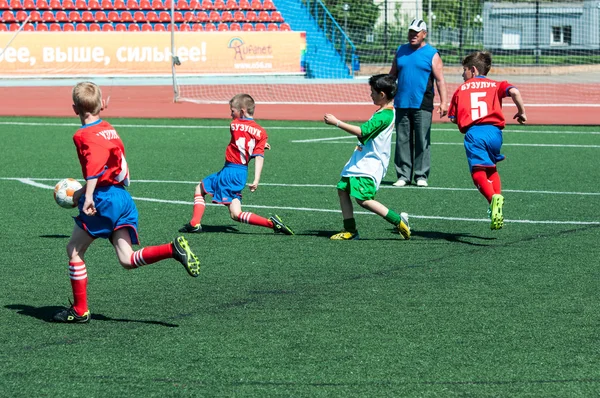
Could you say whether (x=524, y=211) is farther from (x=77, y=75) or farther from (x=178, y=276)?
(x=77, y=75)

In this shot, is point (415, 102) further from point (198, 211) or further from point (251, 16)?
point (251, 16)

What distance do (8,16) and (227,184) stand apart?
2738 cm

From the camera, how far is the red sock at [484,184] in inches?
368

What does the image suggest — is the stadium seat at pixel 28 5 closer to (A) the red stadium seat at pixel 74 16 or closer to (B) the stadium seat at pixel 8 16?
(B) the stadium seat at pixel 8 16

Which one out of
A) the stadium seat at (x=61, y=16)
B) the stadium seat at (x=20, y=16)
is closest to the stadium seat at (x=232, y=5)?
the stadium seat at (x=61, y=16)

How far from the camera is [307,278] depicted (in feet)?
24.6

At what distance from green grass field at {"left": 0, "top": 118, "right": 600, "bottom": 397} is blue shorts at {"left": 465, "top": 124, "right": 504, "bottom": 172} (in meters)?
0.68

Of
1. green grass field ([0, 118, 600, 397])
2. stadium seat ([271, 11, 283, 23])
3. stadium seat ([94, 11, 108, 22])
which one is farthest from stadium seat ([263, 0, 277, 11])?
green grass field ([0, 118, 600, 397])

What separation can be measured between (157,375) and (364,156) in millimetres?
4439

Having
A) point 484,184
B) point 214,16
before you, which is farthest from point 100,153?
A: point 214,16

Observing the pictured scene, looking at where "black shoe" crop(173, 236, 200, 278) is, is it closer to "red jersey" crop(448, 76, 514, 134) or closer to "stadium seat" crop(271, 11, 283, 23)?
"red jersey" crop(448, 76, 514, 134)

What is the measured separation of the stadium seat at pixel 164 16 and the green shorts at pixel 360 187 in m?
28.7

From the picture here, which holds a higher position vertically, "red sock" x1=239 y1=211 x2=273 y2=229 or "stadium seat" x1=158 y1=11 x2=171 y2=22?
"stadium seat" x1=158 y1=11 x2=171 y2=22

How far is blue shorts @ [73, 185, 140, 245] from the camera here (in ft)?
19.9
